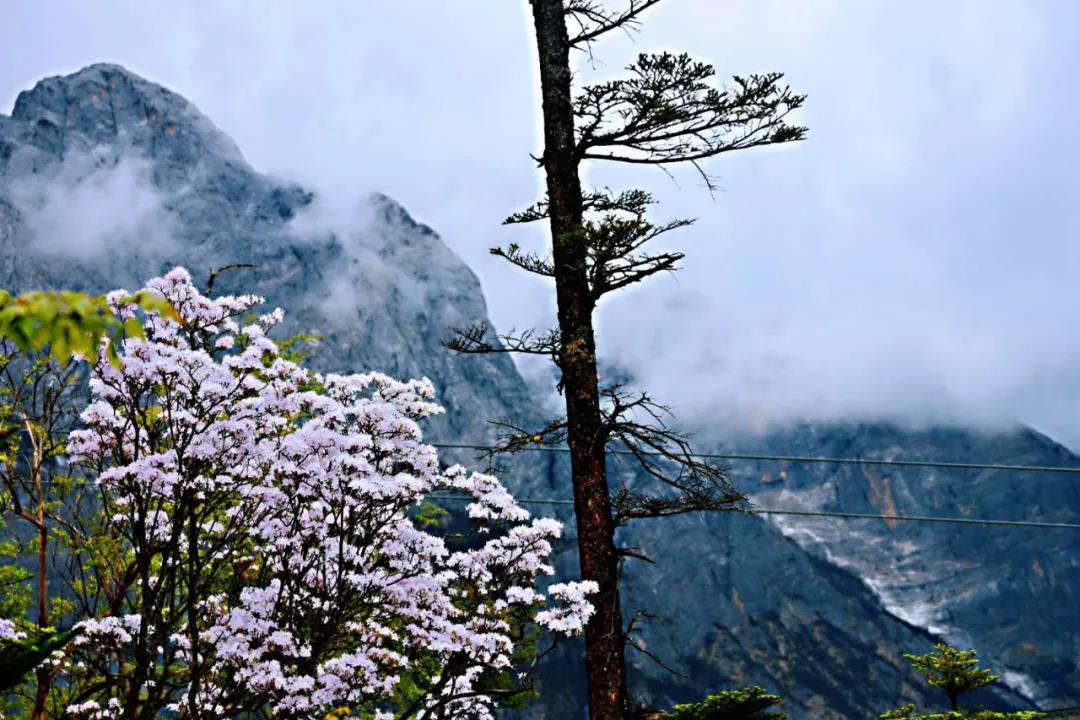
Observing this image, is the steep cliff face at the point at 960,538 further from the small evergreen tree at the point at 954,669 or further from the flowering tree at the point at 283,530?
the flowering tree at the point at 283,530

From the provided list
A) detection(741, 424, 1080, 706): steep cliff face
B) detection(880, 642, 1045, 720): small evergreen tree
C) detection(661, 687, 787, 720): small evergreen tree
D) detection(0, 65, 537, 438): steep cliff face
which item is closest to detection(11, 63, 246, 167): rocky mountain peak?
detection(0, 65, 537, 438): steep cliff face

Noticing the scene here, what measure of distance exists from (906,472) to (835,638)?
34.6 meters

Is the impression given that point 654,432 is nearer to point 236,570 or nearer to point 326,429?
point 326,429

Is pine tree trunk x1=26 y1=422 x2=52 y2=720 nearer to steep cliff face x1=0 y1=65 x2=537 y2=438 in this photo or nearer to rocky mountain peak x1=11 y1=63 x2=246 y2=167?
steep cliff face x1=0 y1=65 x2=537 y2=438

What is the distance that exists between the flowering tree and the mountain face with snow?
6814 centimetres

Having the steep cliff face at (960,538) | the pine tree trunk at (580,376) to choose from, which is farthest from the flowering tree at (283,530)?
the steep cliff face at (960,538)

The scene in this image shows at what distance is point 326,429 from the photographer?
726 cm

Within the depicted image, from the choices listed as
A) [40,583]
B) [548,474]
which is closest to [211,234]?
[548,474]

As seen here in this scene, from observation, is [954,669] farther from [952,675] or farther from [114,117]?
[114,117]

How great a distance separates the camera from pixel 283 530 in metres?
7.80

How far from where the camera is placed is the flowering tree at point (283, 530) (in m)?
7.24

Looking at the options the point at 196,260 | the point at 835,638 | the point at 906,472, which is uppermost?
the point at 196,260

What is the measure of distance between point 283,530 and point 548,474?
9788cm

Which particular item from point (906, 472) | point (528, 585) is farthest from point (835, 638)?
point (528, 585)
